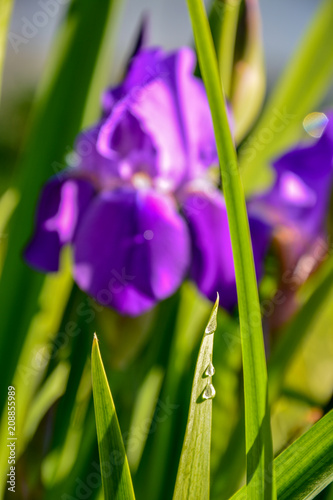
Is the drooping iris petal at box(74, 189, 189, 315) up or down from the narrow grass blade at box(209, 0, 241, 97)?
down

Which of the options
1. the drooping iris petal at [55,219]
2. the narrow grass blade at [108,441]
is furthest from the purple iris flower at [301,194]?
the narrow grass blade at [108,441]

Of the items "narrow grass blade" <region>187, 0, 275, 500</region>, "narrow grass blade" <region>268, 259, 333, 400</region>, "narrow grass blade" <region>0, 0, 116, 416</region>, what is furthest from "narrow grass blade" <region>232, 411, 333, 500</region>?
"narrow grass blade" <region>0, 0, 116, 416</region>

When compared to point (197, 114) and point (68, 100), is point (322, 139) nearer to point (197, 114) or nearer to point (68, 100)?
point (197, 114)

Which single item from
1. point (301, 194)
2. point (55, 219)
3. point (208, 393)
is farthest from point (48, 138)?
point (208, 393)

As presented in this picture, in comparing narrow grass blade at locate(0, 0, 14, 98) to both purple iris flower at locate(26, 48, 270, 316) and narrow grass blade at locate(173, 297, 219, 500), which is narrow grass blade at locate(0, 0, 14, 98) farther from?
narrow grass blade at locate(173, 297, 219, 500)

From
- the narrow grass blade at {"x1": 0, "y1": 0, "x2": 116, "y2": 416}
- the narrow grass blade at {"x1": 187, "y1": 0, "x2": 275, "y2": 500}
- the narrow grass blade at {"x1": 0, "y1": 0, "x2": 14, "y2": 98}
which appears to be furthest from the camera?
the narrow grass blade at {"x1": 0, "y1": 0, "x2": 116, "y2": 416}

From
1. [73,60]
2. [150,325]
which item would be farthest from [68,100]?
[150,325]
